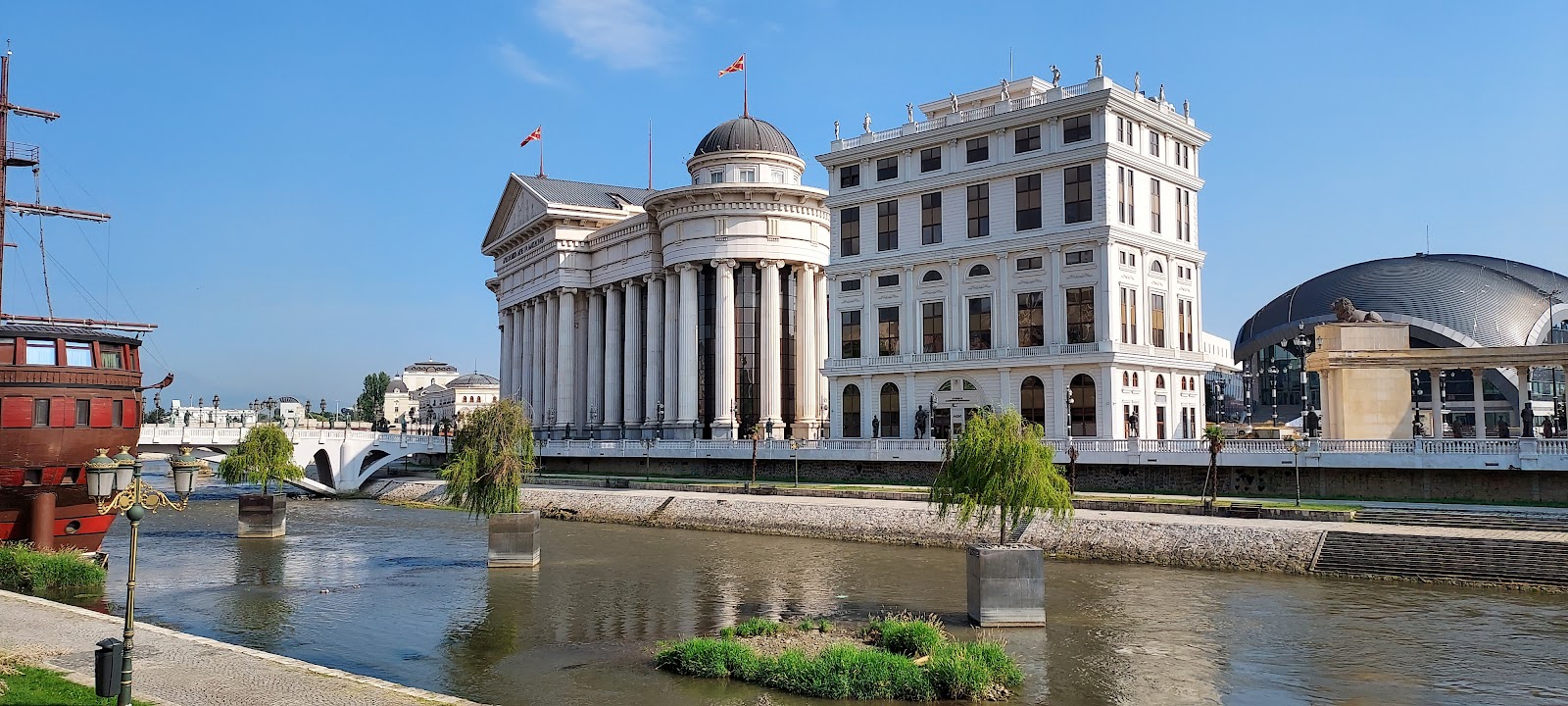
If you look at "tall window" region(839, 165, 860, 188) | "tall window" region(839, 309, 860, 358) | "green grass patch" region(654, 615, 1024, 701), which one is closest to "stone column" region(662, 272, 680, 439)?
"tall window" region(839, 309, 860, 358)

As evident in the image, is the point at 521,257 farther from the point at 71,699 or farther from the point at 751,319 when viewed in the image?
the point at 71,699

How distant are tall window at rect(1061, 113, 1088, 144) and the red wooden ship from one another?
143 feet

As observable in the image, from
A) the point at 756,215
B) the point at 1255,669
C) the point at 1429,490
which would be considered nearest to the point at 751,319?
the point at 756,215

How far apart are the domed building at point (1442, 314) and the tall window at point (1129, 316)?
47394 mm

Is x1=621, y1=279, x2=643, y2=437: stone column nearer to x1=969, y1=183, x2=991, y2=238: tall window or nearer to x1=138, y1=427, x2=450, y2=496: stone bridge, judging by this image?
x1=138, y1=427, x2=450, y2=496: stone bridge

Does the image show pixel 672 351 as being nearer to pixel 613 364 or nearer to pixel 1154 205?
pixel 613 364

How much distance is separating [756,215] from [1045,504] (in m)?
59.2

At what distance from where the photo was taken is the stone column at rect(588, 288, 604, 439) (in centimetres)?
10019

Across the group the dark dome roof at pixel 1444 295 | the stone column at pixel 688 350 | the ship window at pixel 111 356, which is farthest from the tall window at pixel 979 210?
the dark dome roof at pixel 1444 295

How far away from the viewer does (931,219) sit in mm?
63125

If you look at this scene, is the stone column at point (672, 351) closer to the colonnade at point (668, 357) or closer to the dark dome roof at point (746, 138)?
the colonnade at point (668, 357)

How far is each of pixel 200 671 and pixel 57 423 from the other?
22615 millimetres

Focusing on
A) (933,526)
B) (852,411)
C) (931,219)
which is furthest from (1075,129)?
(933,526)

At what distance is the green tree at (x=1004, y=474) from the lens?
91.5ft
